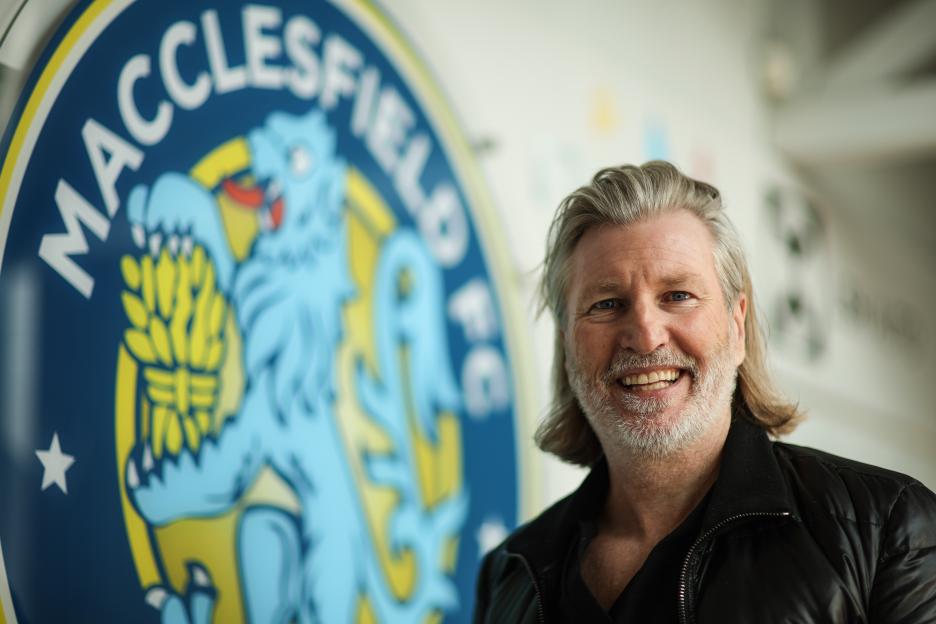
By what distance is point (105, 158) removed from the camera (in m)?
1.46

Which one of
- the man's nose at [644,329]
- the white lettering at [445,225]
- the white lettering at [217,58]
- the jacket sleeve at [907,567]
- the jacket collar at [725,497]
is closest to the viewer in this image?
the jacket sleeve at [907,567]

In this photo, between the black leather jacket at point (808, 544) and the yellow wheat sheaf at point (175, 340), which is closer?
the black leather jacket at point (808, 544)

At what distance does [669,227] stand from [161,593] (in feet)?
2.92

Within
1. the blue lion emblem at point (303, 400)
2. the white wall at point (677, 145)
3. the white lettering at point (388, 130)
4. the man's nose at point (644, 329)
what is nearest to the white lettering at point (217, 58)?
the blue lion emblem at point (303, 400)

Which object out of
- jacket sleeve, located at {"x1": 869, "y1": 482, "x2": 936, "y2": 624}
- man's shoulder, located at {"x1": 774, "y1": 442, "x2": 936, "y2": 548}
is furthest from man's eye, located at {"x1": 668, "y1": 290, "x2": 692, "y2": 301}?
jacket sleeve, located at {"x1": 869, "y1": 482, "x2": 936, "y2": 624}

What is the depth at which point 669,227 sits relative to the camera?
148 cm

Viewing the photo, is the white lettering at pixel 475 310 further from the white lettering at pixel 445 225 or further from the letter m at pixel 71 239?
the letter m at pixel 71 239

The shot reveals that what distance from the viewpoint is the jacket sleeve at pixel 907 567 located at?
1186 mm

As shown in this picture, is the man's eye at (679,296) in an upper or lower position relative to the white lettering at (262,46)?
lower

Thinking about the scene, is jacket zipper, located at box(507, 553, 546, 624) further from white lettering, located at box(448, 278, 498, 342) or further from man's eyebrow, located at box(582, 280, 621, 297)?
white lettering, located at box(448, 278, 498, 342)

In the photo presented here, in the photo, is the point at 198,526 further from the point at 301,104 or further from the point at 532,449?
the point at 532,449

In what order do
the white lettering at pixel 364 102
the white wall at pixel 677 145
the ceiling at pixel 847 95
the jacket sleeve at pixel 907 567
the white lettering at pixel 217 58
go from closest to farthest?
the jacket sleeve at pixel 907 567
the white lettering at pixel 217 58
the white lettering at pixel 364 102
the white wall at pixel 677 145
the ceiling at pixel 847 95

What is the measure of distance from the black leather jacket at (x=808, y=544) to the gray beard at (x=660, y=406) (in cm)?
6

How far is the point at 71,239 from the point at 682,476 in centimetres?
88
